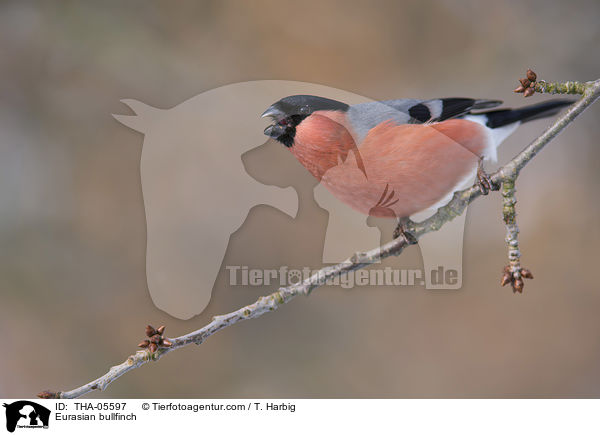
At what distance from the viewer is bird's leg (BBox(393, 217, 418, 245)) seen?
0.88 m

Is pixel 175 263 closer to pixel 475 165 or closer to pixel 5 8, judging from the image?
pixel 475 165

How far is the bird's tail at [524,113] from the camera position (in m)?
0.96

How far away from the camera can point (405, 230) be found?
96 cm

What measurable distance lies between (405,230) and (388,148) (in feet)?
0.54

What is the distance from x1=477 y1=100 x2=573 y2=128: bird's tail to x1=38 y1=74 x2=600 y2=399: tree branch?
21 cm
